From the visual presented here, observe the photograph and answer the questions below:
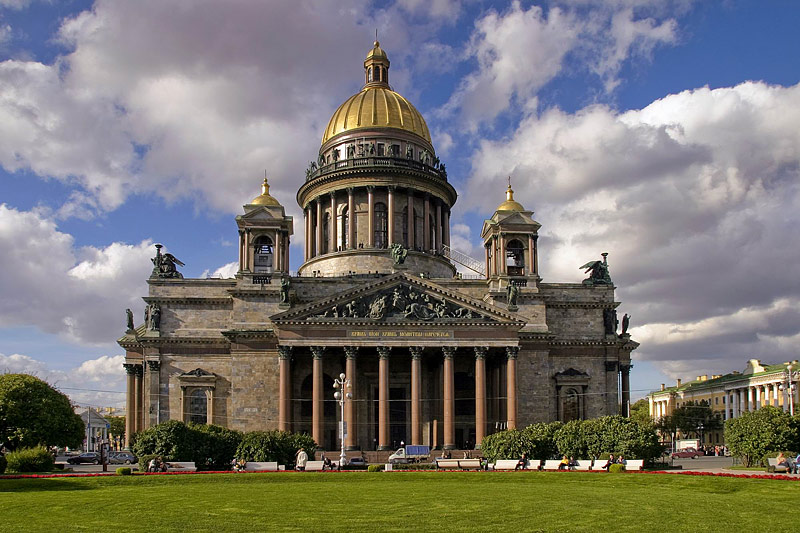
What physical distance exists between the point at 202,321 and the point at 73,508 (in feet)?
133

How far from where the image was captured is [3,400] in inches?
2216

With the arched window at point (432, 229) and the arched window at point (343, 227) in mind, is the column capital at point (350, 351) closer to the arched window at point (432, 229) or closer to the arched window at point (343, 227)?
the arched window at point (343, 227)

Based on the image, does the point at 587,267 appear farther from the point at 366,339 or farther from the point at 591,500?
the point at 591,500

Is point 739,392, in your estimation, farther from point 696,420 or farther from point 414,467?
point 414,467

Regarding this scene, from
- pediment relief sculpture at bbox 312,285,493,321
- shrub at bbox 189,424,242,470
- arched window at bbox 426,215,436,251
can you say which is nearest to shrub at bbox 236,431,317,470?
shrub at bbox 189,424,242,470

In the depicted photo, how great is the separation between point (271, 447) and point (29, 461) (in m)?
12.9

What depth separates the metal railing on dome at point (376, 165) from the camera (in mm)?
79062

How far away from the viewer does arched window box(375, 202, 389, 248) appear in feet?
257

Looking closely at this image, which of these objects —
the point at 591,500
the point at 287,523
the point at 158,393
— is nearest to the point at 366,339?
the point at 158,393

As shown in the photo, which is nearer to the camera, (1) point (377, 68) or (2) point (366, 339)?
(2) point (366, 339)

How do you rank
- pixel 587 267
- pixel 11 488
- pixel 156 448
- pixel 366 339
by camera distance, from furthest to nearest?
pixel 587 267 < pixel 366 339 < pixel 156 448 < pixel 11 488

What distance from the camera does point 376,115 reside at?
82250mm

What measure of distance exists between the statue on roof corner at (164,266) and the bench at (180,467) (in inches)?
983

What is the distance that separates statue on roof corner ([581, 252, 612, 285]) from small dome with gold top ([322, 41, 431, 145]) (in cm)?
2270
